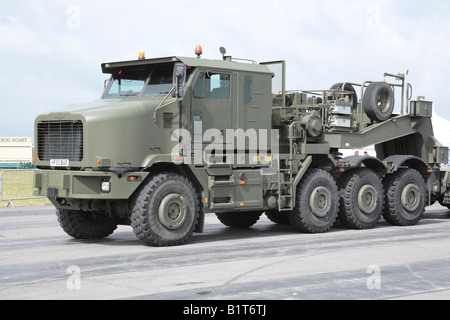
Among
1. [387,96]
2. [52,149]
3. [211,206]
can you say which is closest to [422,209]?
[387,96]

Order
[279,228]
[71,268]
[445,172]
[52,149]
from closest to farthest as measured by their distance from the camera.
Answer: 1. [71,268]
2. [52,149]
3. [279,228]
4. [445,172]

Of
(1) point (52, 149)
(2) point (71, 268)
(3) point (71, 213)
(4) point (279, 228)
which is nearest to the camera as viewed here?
(2) point (71, 268)

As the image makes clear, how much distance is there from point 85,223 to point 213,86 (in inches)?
139

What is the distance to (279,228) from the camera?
1566 cm

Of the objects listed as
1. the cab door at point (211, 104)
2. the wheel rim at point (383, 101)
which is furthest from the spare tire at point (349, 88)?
the cab door at point (211, 104)

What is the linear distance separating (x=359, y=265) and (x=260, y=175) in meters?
3.83

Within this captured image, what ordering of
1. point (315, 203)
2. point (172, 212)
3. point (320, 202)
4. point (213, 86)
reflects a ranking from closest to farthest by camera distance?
point (172, 212) < point (213, 86) < point (315, 203) < point (320, 202)

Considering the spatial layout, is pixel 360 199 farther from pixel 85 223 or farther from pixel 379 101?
pixel 85 223

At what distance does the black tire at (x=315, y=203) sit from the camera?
14.2 meters

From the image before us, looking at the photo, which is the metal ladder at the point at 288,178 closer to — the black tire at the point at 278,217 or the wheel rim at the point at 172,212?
the black tire at the point at 278,217

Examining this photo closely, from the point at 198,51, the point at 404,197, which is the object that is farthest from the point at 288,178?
the point at 404,197

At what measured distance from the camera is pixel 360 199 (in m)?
15.2

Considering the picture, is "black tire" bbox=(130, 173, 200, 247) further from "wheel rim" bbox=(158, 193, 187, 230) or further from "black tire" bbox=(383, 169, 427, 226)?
"black tire" bbox=(383, 169, 427, 226)

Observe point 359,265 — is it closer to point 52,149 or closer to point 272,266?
point 272,266
